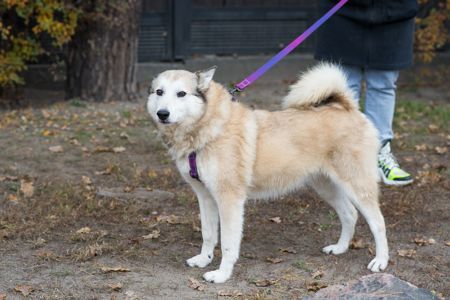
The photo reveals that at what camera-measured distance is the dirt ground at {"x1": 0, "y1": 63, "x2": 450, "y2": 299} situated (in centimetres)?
386

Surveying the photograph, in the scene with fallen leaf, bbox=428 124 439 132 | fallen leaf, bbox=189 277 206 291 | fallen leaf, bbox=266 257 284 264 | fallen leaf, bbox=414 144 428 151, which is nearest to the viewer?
fallen leaf, bbox=189 277 206 291

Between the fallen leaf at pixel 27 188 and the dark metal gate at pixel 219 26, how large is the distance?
15.5 feet

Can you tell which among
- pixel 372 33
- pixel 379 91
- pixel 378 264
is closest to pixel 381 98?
pixel 379 91

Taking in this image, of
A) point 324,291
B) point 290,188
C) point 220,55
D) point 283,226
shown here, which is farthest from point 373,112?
point 220,55

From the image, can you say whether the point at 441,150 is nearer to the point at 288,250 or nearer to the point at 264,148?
the point at 288,250

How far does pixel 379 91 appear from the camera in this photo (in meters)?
5.54

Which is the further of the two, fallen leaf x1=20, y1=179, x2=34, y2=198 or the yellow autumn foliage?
the yellow autumn foliage

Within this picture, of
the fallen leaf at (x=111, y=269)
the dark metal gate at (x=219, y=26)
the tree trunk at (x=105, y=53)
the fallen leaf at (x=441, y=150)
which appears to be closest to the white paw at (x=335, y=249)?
the fallen leaf at (x=111, y=269)

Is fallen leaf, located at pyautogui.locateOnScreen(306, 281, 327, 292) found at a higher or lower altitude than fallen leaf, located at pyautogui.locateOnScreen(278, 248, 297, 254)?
higher

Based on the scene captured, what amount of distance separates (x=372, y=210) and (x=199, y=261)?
3.41ft

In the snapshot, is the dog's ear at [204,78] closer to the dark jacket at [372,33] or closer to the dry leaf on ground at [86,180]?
the dark jacket at [372,33]

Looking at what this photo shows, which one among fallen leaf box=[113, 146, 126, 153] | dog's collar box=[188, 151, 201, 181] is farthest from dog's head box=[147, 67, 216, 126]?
fallen leaf box=[113, 146, 126, 153]

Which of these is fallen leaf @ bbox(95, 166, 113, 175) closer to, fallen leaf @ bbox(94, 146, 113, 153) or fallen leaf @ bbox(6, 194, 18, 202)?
fallen leaf @ bbox(94, 146, 113, 153)

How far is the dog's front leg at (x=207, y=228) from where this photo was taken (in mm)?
4098
